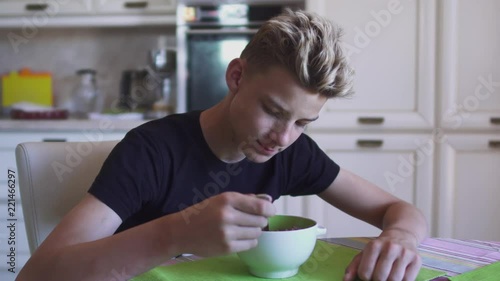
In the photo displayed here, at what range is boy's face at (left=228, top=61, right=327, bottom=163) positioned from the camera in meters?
0.93

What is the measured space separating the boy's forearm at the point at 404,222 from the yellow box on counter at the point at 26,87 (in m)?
2.30

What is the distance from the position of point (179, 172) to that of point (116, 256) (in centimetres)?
35

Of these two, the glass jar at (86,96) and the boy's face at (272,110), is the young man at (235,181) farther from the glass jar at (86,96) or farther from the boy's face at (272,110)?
the glass jar at (86,96)

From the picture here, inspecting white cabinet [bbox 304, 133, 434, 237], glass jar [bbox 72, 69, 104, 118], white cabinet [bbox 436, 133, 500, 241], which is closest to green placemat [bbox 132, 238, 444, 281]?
white cabinet [bbox 304, 133, 434, 237]

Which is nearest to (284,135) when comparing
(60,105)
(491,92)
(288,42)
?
(288,42)

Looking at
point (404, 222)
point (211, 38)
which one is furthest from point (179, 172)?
point (211, 38)

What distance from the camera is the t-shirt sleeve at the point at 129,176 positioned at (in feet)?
2.96

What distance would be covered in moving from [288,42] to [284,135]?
0.16m

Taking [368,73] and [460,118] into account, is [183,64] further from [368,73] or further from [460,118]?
[460,118]

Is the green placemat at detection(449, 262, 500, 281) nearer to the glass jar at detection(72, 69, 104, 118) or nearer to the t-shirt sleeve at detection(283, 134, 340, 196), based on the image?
the t-shirt sleeve at detection(283, 134, 340, 196)

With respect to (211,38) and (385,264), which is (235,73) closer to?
(385,264)

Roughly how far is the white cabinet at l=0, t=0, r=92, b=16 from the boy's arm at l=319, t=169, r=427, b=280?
1913mm

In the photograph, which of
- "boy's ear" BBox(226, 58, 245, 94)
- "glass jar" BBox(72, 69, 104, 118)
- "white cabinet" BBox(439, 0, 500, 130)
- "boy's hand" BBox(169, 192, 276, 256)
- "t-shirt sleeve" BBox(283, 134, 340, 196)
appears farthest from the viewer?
"glass jar" BBox(72, 69, 104, 118)

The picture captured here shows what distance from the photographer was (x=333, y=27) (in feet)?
3.32
